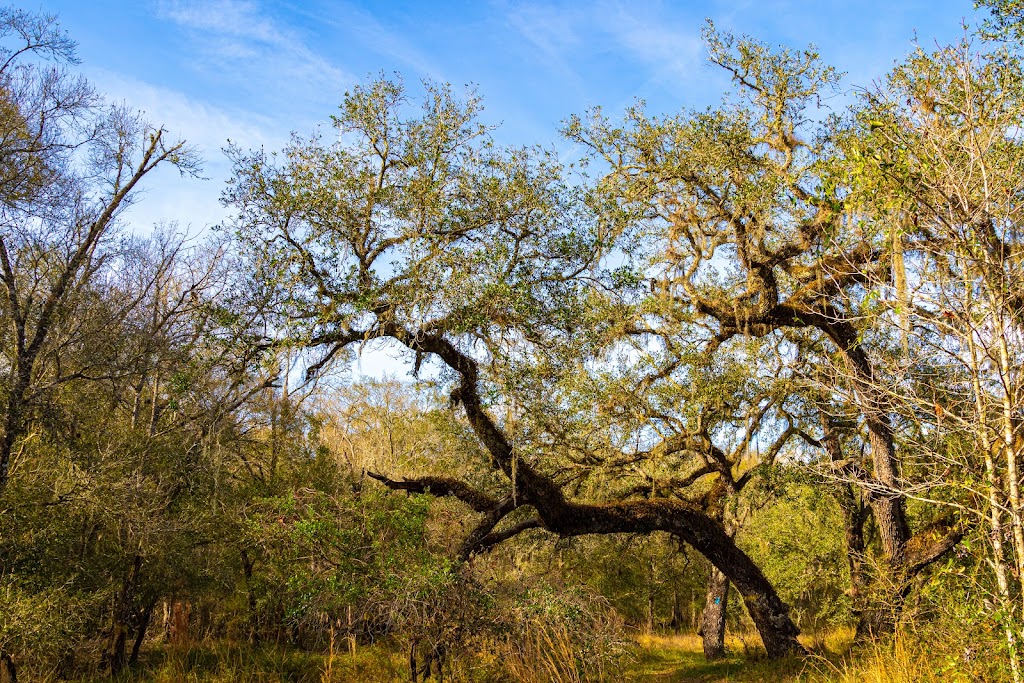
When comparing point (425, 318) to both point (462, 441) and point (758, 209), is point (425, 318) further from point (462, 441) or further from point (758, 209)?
point (758, 209)

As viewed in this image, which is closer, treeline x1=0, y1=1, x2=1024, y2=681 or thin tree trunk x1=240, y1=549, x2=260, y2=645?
treeline x1=0, y1=1, x2=1024, y2=681

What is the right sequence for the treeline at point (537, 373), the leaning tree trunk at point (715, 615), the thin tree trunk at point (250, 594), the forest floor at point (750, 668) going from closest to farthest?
the treeline at point (537, 373), the forest floor at point (750, 668), the thin tree trunk at point (250, 594), the leaning tree trunk at point (715, 615)

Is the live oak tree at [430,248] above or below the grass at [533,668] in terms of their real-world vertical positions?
above

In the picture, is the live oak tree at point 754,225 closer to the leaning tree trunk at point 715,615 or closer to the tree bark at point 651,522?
the tree bark at point 651,522

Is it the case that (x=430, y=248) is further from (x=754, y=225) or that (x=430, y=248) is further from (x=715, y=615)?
(x=715, y=615)

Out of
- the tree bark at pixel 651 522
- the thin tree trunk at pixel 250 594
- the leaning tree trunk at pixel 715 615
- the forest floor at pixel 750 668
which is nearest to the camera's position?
the forest floor at pixel 750 668

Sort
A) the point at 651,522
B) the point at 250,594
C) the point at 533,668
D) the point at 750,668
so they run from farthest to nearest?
the point at 250,594 < the point at 750,668 < the point at 651,522 < the point at 533,668

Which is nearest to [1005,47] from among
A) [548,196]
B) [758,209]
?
[758,209]

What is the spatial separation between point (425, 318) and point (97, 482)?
6069 mm

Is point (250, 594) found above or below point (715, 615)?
above

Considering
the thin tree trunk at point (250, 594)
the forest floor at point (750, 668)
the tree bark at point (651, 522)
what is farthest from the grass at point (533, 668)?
the thin tree trunk at point (250, 594)

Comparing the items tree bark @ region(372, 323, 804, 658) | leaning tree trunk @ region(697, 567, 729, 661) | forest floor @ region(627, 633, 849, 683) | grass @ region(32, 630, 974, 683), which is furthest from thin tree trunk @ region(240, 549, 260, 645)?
leaning tree trunk @ region(697, 567, 729, 661)

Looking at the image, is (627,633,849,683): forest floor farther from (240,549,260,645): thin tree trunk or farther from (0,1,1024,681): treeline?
(240,549,260,645): thin tree trunk

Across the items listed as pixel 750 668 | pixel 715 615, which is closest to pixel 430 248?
pixel 750 668
